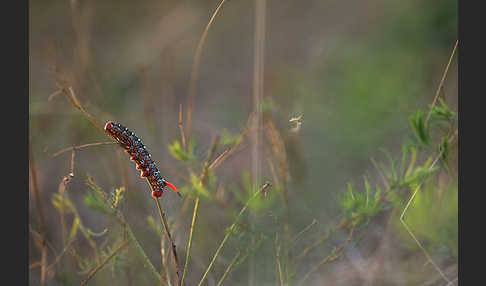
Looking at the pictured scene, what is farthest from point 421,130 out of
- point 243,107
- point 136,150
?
point 243,107

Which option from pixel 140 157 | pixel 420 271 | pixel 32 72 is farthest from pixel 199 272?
pixel 32 72

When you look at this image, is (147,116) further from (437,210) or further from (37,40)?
(37,40)

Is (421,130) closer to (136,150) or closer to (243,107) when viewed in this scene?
(136,150)

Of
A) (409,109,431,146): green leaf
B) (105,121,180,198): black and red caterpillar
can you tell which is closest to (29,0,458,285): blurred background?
(105,121,180,198): black and red caterpillar

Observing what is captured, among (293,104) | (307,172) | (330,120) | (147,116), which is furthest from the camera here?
(330,120)

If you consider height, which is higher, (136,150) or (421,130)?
(136,150)

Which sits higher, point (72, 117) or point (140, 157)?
point (72, 117)

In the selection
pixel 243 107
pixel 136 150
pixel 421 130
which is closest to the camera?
pixel 136 150
